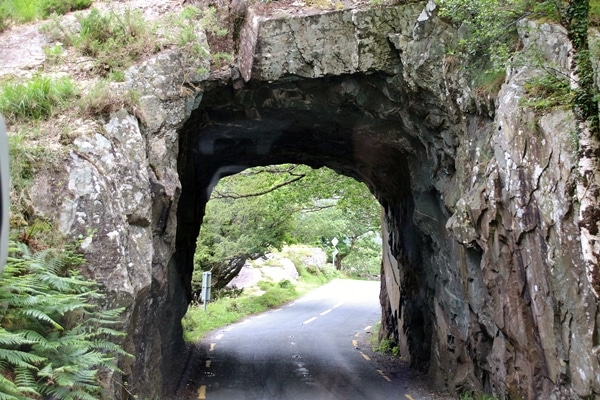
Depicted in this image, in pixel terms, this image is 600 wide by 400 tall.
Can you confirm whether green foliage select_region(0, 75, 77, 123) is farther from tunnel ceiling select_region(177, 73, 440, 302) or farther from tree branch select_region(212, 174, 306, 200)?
tree branch select_region(212, 174, 306, 200)

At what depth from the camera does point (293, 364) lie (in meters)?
14.8

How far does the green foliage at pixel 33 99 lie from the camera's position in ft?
28.6

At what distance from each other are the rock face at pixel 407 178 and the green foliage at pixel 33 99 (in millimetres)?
969

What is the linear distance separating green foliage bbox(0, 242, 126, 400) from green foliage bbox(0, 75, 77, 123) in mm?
2940

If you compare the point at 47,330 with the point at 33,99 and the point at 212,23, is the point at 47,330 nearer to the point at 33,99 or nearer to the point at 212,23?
the point at 33,99

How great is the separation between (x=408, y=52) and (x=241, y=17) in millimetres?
3648

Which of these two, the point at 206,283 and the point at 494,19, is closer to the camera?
the point at 494,19

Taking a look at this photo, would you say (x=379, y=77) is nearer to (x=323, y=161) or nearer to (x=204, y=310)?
(x=323, y=161)

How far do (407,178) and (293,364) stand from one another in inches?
228

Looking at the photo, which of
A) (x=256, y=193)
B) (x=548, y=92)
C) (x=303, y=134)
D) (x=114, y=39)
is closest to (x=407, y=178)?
(x=303, y=134)

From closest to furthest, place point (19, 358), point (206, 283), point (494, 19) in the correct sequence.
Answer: point (19, 358) < point (494, 19) < point (206, 283)

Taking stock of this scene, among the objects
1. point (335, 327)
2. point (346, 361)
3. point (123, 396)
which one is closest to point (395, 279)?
point (346, 361)

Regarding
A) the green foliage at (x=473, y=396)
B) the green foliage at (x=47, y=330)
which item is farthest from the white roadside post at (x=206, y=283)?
the green foliage at (x=47, y=330)

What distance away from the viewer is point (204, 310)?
74.6 feet
